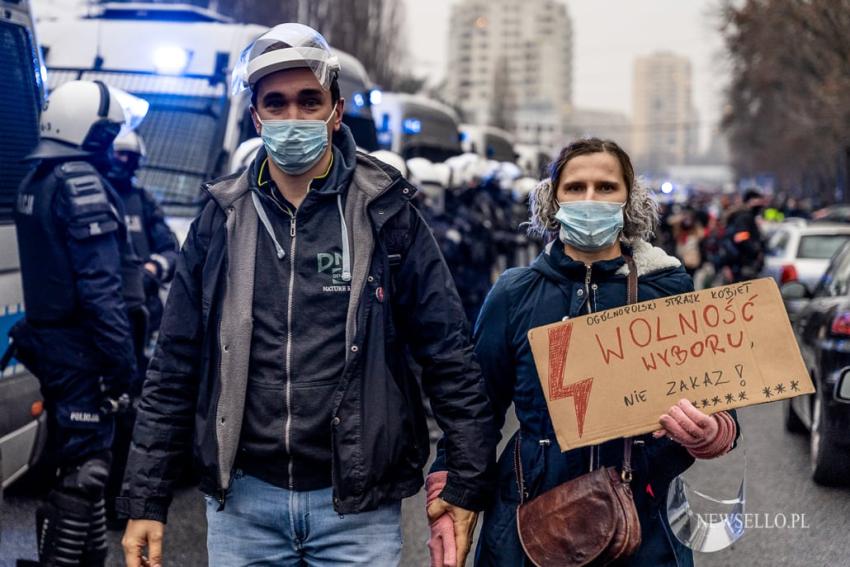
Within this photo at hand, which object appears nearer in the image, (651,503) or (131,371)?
(651,503)

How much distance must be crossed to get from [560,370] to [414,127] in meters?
15.4

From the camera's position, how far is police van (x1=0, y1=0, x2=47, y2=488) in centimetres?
531

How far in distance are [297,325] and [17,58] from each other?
345 centimetres

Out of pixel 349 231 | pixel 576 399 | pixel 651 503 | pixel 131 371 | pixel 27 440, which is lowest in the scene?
pixel 27 440

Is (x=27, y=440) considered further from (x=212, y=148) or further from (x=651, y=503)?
(x=212, y=148)

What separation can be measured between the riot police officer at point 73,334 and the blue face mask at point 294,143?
189 centimetres

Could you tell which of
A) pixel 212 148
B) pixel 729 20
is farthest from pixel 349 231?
pixel 729 20

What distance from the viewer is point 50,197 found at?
4.92 m

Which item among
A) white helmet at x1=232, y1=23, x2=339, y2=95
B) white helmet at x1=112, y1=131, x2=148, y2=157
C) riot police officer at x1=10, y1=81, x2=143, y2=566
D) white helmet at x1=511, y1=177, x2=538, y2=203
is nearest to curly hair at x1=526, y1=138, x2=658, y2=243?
white helmet at x1=232, y1=23, x2=339, y2=95

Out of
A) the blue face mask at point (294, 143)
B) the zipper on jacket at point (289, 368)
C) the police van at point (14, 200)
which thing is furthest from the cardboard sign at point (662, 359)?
the police van at point (14, 200)

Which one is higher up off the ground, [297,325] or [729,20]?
[297,325]

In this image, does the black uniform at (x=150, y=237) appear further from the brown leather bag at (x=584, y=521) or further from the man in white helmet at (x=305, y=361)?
the brown leather bag at (x=584, y=521)

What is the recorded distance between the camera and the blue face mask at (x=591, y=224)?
3.28m

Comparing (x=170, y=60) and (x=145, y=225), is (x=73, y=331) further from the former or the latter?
(x=170, y=60)
